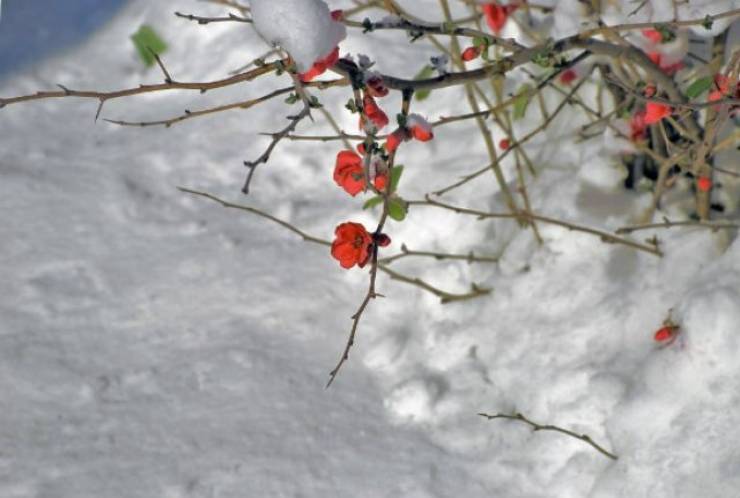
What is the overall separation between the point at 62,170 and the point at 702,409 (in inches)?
58.7

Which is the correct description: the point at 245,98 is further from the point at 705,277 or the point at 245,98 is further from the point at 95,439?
the point at 705,277

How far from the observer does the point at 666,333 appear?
133 cm

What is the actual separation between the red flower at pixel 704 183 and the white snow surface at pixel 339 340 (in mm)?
70

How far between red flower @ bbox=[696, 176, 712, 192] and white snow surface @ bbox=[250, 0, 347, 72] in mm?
791

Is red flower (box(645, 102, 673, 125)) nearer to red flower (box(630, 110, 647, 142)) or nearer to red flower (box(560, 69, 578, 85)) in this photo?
red flower (box(630, 110, 647, 142))

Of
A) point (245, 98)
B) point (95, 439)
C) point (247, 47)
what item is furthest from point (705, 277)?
point (247, 47)

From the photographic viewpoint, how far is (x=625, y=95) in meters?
1.58

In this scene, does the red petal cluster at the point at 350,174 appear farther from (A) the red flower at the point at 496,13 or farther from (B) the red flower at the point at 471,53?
(A) the red flower at the point at 496,13

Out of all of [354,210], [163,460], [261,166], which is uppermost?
[261,166]

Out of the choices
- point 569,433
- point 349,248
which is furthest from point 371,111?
point 569,433

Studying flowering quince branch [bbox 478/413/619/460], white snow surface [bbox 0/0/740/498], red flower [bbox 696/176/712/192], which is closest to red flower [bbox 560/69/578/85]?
white snow surface [bbox 0/0/740/498]

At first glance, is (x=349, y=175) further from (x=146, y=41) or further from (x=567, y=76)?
(x=146, y=41)

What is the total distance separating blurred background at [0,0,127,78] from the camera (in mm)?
2586

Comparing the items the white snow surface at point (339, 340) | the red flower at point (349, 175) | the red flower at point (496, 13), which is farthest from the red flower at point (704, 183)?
the red flower at point (349, 175)
